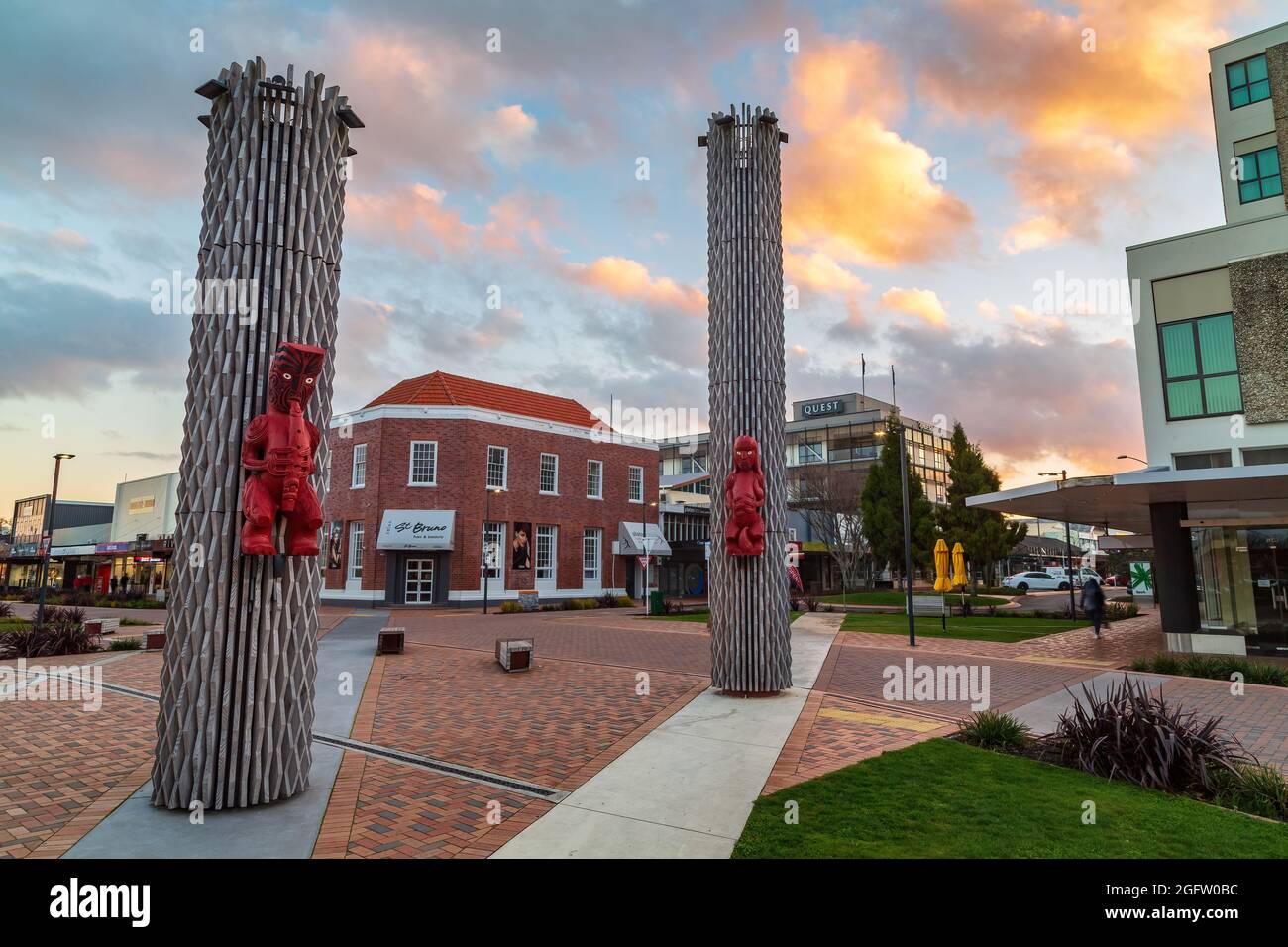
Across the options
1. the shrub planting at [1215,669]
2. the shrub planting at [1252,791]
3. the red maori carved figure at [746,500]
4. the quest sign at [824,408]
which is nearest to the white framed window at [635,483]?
the shrub planting at [1215,669]

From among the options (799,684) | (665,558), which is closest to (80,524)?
(665,558)

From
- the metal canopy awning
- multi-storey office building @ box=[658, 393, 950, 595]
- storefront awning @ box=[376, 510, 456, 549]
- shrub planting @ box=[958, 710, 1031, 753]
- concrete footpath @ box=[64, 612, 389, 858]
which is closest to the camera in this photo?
concrete footpath @ box=[64, 612, 389, 858]

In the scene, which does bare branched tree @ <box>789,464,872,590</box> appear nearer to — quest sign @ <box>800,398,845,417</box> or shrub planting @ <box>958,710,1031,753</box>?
quest sign @ <box>800,398,845,417</box>

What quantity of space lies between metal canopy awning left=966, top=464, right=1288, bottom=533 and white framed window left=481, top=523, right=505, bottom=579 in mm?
23522

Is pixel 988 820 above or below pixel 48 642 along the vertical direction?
below

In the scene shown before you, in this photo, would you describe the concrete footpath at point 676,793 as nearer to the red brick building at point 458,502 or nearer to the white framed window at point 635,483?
the red brick building at point 458,502

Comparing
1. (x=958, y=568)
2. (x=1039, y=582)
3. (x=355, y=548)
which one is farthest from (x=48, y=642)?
(x=1039, y=582)

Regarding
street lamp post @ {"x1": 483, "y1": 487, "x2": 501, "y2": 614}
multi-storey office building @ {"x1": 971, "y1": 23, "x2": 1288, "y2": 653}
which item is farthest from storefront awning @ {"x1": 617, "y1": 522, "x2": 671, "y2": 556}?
multi-storey office building @ {"x1": 971, "y1": 23, "x2": 1288, "y2": 653}

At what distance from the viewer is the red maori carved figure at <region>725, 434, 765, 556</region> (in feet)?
34.5

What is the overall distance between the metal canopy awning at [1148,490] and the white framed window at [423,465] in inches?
993

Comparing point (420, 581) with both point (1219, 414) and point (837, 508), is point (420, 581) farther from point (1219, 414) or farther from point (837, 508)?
point (1219, 414)

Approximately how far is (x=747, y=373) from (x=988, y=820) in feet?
24.2

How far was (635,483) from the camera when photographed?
43.5 metres
